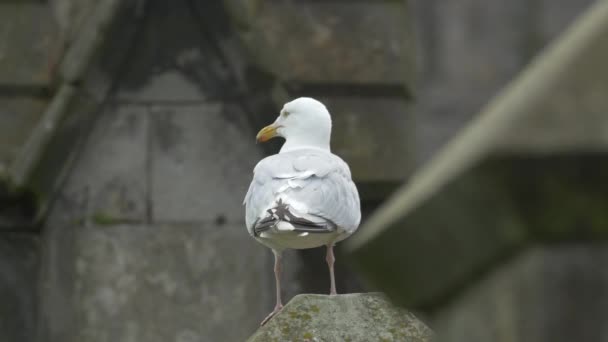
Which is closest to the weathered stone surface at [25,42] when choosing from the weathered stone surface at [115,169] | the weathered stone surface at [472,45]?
the weathered stone surface at [115,169]

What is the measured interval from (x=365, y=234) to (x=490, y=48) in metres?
10.9

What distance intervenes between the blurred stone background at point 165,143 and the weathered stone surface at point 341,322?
2245 mm

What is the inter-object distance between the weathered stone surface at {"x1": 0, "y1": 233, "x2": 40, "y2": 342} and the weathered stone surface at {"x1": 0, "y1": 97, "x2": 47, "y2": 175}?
373 millimetres

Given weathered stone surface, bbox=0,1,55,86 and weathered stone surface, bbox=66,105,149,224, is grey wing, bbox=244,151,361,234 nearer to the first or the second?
weathered stone surface, bbox=66,105,149,224

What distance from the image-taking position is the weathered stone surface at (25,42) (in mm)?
6133

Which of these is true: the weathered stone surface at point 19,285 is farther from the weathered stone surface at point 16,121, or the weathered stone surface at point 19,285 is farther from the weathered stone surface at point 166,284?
the weathered stone surface at point 16,121

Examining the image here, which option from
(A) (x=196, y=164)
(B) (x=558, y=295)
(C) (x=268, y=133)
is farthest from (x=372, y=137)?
(B) (x=558, y=295)

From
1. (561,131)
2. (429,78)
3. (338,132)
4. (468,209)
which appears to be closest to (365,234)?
(468,209)

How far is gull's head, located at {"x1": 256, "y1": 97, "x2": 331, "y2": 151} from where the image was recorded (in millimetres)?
5355

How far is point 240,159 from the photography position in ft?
20.4

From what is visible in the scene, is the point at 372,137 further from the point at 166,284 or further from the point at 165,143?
the point at 166,284

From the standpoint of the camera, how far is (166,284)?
20.2ft

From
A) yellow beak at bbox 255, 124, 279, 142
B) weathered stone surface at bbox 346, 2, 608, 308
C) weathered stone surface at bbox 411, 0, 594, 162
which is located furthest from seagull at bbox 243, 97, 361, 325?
weathered stone surface at bbox 411, 0, 594, 162

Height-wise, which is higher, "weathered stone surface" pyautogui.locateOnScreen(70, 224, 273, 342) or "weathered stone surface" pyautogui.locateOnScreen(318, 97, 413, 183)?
"weathered stone surface" pyautogui.locateOnScreen(318, 97, 413, 183)
